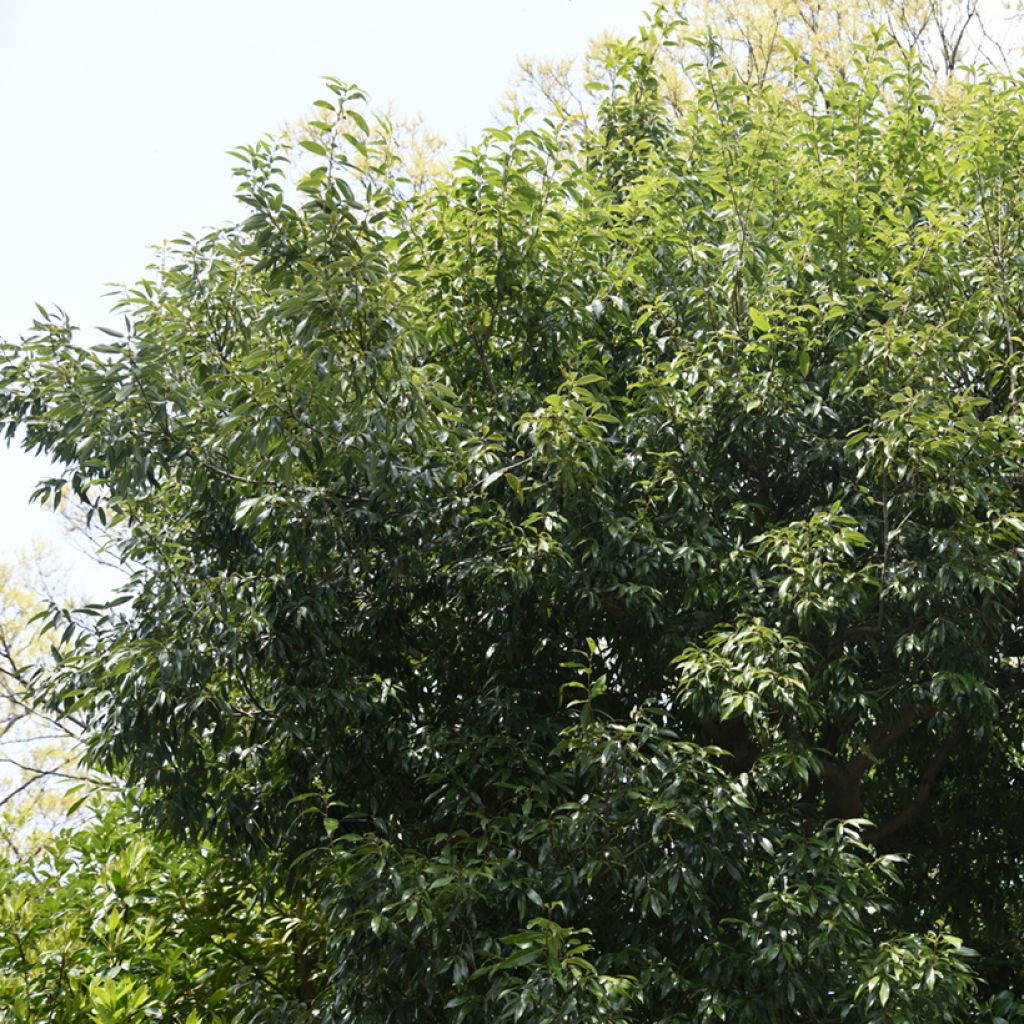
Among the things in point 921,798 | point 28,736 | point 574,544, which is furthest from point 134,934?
point 28,736

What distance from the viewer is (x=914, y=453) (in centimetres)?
485

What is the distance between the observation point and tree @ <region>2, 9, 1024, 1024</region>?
4.70 metres

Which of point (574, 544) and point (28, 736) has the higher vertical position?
point (28, 736)

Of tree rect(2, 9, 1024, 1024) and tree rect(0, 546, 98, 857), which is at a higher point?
tree rect(0, 546, 98, 857)

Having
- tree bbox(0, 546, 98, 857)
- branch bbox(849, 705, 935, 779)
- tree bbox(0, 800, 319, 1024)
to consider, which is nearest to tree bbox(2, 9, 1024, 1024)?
branch bbox(849, 705, 935, 779)

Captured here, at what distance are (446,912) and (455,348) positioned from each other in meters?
2.39

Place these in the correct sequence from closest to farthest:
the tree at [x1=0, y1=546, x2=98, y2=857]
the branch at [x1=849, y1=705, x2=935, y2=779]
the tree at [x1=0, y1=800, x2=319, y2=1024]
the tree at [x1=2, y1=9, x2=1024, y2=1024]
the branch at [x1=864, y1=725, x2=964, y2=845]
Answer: the tree at [x1=2, y1=9, x2=1024, y2=1024] → the branch at [x1=849, y1=705, x2=935, y2=779] → the tree at [x1=0, y1=800, x2=319, y2=1024] → the branch at [x1=864, y1=725, x2=964, y2=845] → the tree at [x1=0, y1=546, x2=98, y2=857]

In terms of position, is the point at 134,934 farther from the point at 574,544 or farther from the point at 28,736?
the point at 28,736

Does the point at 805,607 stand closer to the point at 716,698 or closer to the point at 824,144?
the point at 716,698

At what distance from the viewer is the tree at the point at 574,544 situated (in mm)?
→ 4695

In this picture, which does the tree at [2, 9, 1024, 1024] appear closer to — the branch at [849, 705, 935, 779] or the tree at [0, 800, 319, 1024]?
the branch at [849, 705, 935, 779]

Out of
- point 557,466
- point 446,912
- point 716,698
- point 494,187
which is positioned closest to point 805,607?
point 716,698

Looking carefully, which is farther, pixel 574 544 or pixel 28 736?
pixel 28 736

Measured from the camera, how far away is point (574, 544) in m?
5.16
